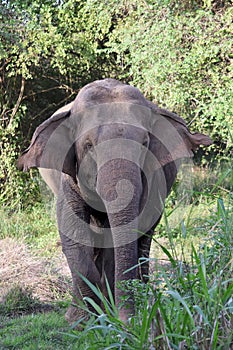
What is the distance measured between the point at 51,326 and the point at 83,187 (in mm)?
1151

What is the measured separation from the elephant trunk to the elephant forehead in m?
0.48

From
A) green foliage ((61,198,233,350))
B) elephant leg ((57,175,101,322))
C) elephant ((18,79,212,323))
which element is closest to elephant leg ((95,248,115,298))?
→ elephant ((18,79,212,323))

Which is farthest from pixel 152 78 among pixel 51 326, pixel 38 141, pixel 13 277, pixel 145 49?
pixel 51 326

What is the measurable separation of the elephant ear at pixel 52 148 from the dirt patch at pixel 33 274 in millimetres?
1453

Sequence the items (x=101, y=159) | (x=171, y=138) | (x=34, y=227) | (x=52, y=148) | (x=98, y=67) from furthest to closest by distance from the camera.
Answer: (x=98, y=67)
(x=34, y=227)
(x=171, y=138)
(x=52, y=148)
(x=101, y=159)

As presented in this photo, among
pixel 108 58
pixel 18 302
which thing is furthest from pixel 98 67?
pixel 18 302

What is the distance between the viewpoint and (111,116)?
19.6 ft

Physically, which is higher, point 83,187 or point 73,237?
point 83,187

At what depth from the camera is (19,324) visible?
20.0ft

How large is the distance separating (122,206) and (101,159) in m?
0.58

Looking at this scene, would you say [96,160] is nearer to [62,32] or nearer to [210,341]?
[210,341]

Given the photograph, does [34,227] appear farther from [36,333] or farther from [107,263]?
[36,333]

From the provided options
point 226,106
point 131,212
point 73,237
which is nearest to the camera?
point 131,212

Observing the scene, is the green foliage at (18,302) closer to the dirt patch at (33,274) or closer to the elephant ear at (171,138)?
the dirt patch at (33,274)
